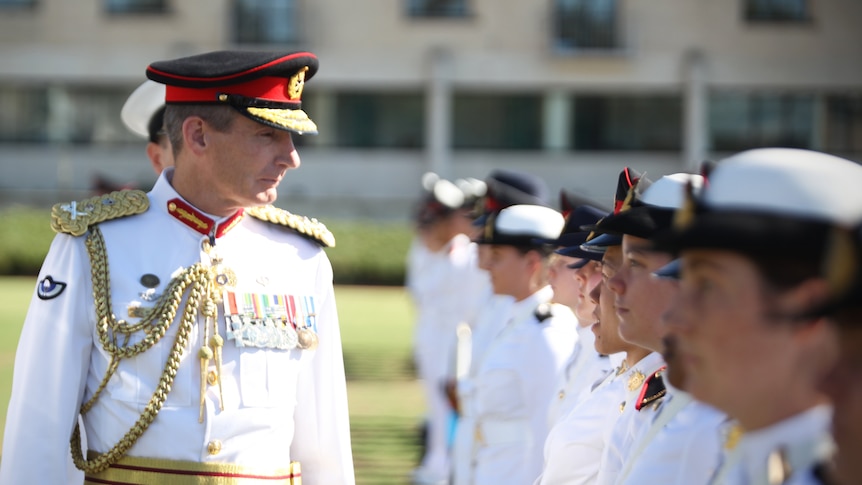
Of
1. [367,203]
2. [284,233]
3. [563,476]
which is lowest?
[367,203]

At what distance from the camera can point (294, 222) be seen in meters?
3.80

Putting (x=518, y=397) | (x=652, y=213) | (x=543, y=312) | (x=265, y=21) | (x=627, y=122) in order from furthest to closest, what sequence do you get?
1. (x=627, y=122)
2. (x=265, y=21)
3. (x=543, y=312)
4. (x=518, y=397)
5. (x=652, y=213)

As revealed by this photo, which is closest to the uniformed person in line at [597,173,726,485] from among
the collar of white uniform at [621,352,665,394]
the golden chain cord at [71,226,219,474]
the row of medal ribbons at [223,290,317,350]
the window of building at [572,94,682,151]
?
the collar of white uniform at [621,352,665,394]

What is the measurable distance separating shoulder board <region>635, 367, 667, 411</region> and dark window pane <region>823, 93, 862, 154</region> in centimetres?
3592

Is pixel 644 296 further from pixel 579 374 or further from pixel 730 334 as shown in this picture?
pixel 579 374

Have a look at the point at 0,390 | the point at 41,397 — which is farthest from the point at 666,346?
the point at 0,390

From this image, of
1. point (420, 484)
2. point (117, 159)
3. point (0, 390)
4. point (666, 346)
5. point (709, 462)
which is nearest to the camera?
point (666, 346)

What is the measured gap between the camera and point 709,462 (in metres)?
2.51

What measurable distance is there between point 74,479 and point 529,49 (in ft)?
108

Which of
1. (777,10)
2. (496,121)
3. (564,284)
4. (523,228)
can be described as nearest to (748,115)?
(777,10)

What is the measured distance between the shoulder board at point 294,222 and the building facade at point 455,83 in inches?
1186

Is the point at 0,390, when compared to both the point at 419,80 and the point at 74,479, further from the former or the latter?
the point at 419,80

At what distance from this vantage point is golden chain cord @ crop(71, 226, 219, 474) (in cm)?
336

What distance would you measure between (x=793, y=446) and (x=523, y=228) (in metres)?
3.80
